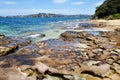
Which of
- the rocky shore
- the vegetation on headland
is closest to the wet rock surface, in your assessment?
the rocky shore

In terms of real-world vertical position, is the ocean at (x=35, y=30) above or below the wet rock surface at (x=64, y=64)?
below

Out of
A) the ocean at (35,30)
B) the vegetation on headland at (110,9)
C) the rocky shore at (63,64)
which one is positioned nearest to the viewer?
the rocky shore at (63,64)

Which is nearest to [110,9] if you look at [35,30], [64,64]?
[35,30]

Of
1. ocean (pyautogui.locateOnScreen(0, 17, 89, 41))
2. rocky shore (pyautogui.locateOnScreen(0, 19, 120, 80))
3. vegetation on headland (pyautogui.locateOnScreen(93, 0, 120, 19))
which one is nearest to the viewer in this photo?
rocky shore (pyautogui.locateOnScreen(0, 19, 120, 80))

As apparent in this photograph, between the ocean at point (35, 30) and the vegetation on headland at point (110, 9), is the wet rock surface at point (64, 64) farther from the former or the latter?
the vegetation on headland at point (110, 9)

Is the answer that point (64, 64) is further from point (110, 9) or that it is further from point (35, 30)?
point (110, 9)

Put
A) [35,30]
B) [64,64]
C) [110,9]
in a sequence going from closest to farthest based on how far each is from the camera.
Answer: [64,64] → [35,30] → [110,9]

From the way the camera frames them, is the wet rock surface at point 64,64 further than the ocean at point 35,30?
No

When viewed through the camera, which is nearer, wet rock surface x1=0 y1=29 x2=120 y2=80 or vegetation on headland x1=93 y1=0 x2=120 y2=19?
wet rock surface x1=0 y1=29 x2=120 y2=80

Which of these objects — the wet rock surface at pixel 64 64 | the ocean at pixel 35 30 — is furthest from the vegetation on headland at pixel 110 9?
the wet rock surface at pixel 64 64

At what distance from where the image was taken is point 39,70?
41.1ft

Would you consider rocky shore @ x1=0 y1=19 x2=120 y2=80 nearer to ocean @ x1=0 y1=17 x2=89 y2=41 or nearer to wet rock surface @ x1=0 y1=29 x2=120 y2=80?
wet rock surface @ x1=0 y1=29 x2=120 y2=80

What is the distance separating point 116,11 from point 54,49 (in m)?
58.9

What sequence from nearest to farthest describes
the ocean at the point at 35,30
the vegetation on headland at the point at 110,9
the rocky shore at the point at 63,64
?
1. the rocky shore at the point at 63,64
2. the ocean at the point at 35,30
3. the vegetation on headland at the point at 110,9
